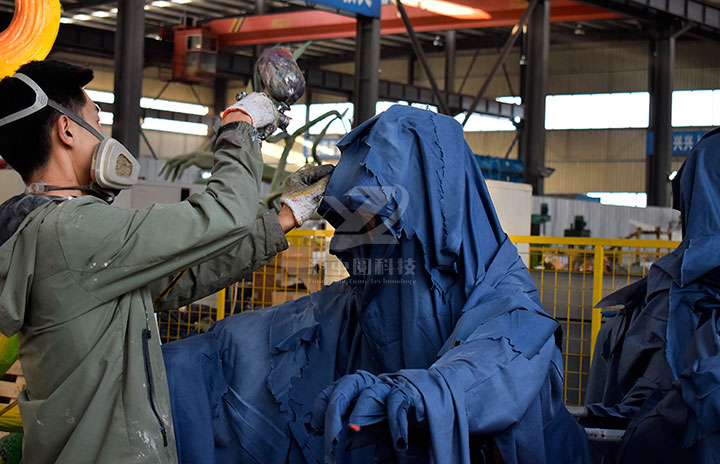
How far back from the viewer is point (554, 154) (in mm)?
23500

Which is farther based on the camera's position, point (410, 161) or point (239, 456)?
point (239, 456)

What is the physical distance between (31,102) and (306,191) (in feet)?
2.44

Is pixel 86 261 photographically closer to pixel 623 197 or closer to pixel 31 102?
pixel 31 102

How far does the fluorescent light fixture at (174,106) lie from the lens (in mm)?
23369

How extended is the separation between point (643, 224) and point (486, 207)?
16.6 meters

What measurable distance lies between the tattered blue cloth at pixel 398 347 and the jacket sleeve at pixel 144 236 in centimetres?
32

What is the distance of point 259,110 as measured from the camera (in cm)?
207

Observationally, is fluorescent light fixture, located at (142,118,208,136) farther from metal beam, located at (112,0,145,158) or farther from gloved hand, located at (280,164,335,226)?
gloved hand, located at (280,164,335,226)

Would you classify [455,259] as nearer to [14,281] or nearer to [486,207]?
[486,207]

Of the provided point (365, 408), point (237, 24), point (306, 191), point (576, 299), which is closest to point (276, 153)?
point (237, 24)

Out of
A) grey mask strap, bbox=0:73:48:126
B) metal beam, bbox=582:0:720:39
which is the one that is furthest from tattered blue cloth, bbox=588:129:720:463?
metal beam, bbox=582:0:720:39

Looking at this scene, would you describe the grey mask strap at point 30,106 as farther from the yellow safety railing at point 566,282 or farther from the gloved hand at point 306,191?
the yellow safety railing at point 566,282

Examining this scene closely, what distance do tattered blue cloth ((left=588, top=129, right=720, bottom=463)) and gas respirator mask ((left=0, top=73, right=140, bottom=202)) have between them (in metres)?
1.56

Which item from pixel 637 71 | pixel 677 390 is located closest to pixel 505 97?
pixel 637 71
